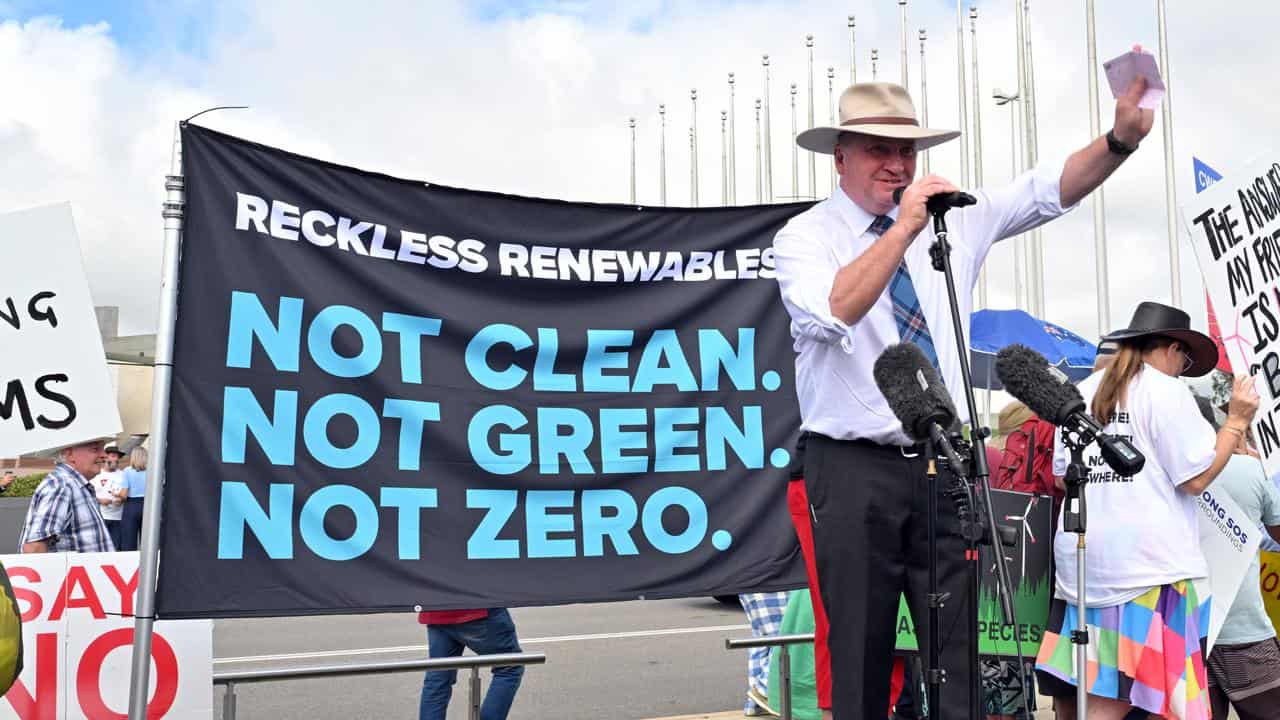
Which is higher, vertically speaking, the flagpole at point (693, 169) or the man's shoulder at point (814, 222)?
the flagpole at point (693, 169)

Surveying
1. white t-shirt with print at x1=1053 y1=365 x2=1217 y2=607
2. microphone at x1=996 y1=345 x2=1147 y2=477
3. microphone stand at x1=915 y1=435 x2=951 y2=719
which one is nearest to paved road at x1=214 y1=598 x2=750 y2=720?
white t-shirt with print at x1=1053 y1=365 x2=1217 y2=607

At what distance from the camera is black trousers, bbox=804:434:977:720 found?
10.2 feet

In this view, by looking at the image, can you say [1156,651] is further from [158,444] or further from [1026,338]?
[1026,338]

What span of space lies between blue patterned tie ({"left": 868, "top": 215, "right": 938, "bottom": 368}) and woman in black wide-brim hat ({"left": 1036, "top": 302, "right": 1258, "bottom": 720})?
1.62 meters

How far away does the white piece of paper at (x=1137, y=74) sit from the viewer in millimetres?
2994

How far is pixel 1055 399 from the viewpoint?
9.80ft

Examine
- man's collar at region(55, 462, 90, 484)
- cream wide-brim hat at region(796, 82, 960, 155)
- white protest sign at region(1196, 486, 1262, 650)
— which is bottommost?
white protest sign at region(1196, 486, 1262, 650)

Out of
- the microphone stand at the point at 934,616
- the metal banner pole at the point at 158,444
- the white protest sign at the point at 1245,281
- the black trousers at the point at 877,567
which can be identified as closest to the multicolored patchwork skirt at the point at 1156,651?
the white protest sign at the point at 1245,281

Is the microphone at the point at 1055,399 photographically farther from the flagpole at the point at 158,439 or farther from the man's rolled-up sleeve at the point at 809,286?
the flagpole at the point at 158,439

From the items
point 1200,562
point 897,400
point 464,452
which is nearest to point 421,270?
point 464,452

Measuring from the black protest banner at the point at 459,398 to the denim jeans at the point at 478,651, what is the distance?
101cm

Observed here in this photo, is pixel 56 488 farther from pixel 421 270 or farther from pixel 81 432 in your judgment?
pixel 421 270

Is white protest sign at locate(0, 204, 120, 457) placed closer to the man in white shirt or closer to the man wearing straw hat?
the man wearing straw hat

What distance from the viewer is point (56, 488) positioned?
7.29 meters
